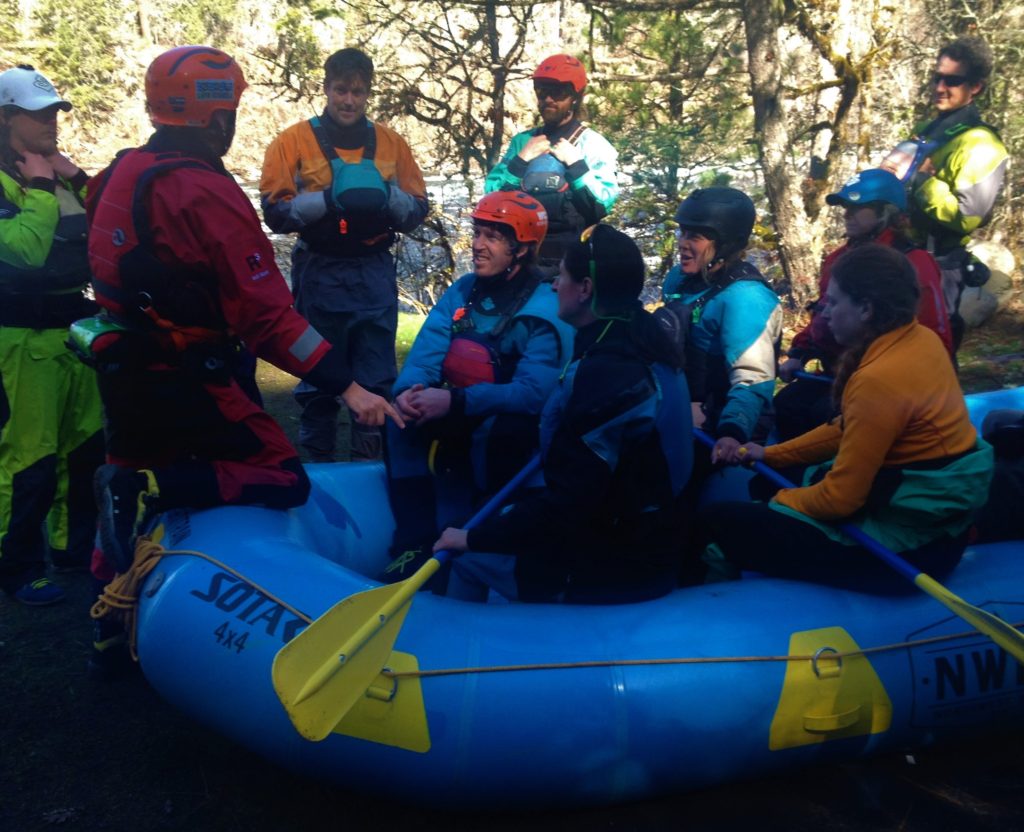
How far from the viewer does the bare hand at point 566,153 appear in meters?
4.97

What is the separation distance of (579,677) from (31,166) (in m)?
2.89

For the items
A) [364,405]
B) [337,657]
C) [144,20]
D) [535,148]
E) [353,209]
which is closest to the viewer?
[337,657]

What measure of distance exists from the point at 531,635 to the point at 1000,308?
19.8 feet

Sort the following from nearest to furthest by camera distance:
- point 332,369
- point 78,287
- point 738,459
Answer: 1. point 332,369
2. point 738,459
3. point 78,287

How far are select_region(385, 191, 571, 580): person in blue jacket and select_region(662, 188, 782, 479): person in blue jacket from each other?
1.83 ft

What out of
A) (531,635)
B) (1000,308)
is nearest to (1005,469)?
(531,635)

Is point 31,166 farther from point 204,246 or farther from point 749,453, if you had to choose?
point 749,453

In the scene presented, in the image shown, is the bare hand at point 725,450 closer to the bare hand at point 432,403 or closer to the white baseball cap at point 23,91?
the bare hand at point 432,403

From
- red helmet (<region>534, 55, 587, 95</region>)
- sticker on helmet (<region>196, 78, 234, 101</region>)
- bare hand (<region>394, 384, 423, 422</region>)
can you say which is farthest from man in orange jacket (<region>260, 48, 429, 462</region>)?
sticker on helmet (<region>196, 78, 234, 101</region>)

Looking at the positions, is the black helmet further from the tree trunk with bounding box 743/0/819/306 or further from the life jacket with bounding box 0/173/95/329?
the tree trunk with bounding box 743/0/819/306

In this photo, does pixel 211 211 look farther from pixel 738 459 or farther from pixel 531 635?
pixel 738 459

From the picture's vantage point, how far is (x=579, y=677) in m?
2.59

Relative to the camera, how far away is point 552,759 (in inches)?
99.6

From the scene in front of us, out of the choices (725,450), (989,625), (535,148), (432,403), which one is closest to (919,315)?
(725,450)
